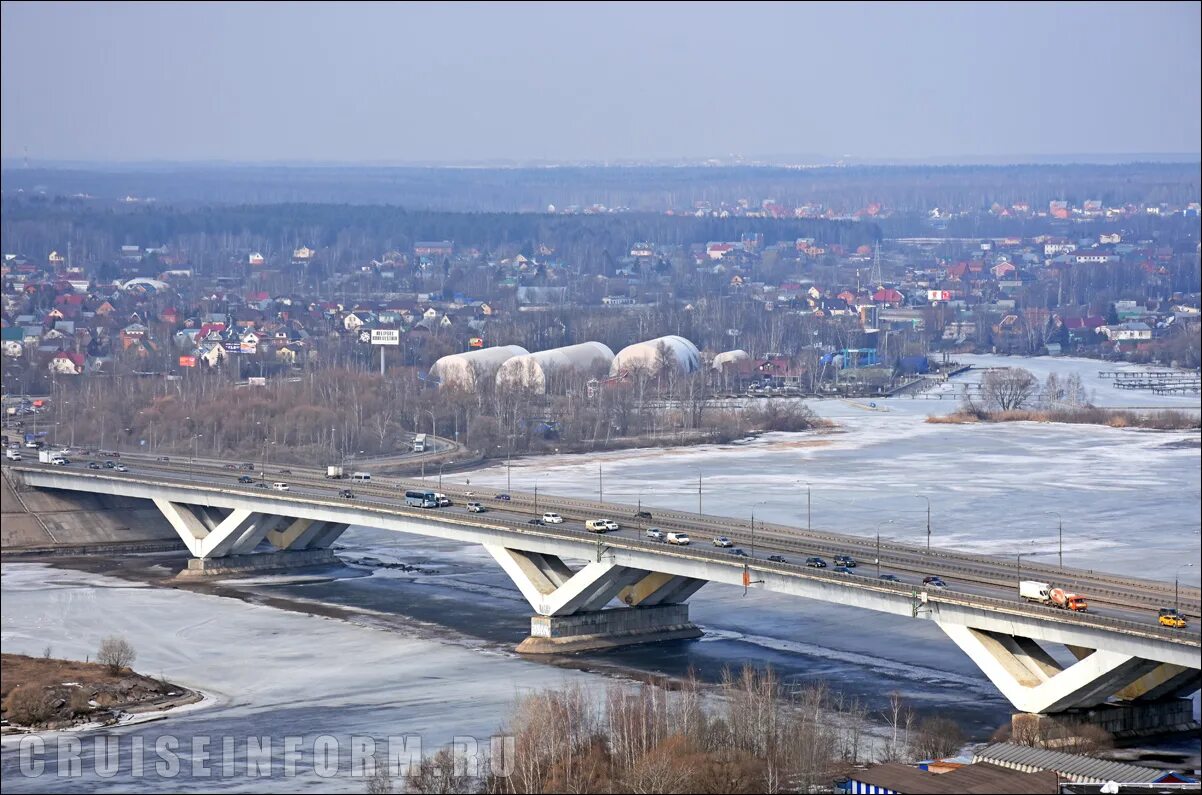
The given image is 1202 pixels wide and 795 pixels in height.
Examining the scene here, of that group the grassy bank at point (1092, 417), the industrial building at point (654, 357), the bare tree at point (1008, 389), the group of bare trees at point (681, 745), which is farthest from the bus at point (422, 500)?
the industrial building at point (654, 357)

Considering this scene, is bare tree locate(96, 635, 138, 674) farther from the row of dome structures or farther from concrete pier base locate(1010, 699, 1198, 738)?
the row of dome structures

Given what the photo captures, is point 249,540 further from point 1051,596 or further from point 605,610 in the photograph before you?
point 1051,596

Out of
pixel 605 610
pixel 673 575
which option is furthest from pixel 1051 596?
pixel 605 610

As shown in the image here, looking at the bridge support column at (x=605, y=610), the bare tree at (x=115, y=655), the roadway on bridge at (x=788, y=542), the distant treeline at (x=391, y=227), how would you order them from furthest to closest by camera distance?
1. the distant treeline at (x=391, y=227)
2. the bridge support column at (x=605, y=610)
3. the bare tree at (x=115, y=655)
4. the roadway on bridge at (x=788, y=542)

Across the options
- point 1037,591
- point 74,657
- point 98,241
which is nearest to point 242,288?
point 98,241

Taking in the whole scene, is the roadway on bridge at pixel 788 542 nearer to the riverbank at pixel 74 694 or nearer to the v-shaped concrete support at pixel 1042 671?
the v-shaped concrete support at pixel 1042 671
